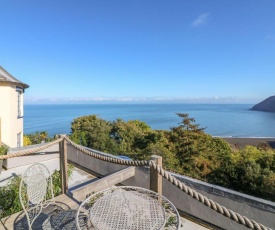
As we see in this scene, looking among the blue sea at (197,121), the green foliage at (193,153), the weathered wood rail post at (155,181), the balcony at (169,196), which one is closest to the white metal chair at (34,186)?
the balcony at (169,196)

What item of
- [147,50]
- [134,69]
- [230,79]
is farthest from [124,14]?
[230,79]

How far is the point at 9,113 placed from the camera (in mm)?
11008

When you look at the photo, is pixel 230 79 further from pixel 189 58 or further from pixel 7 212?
pixel 7 212

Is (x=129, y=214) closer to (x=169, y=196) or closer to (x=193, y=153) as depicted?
(x=169, y=196)

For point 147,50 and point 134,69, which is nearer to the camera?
point 147,50

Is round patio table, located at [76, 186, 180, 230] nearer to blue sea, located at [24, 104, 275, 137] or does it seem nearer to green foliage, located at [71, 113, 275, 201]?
green foliage, located at [71, 113, 275, 201]

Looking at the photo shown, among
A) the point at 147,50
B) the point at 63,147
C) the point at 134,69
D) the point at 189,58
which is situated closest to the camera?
the point at 63,147

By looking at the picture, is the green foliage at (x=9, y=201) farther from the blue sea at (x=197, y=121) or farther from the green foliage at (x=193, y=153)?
the blue sea at (x=197, y=121)

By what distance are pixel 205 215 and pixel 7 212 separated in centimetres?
318

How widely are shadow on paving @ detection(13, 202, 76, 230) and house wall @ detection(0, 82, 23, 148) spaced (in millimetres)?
9785

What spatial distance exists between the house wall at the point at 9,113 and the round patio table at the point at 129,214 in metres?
10.9

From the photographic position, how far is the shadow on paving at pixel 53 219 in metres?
2.24

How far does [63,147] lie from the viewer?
336 centimetres

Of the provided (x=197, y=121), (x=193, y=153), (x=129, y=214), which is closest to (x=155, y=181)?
(x=129, y=214)
